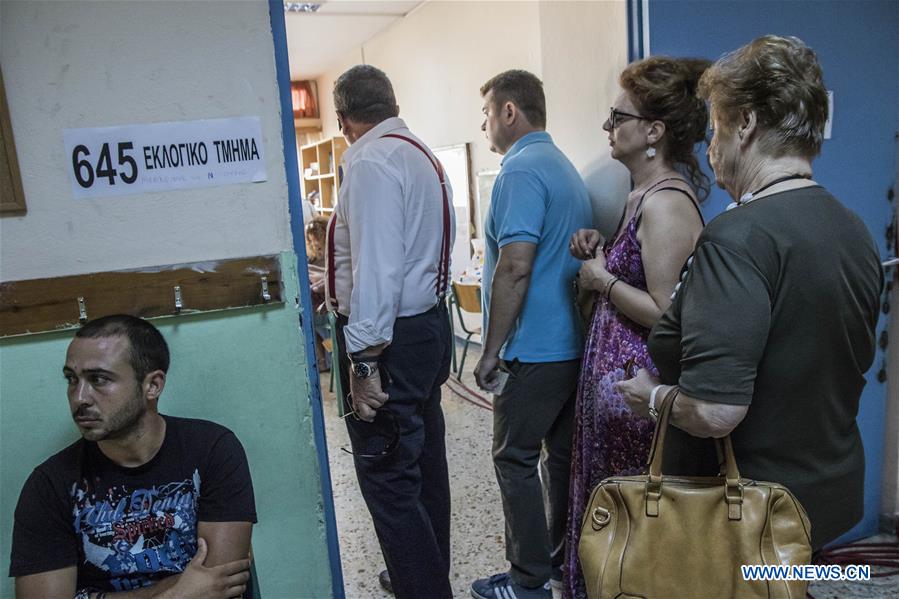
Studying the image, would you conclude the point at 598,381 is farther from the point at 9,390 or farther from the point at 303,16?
the point at 303,16

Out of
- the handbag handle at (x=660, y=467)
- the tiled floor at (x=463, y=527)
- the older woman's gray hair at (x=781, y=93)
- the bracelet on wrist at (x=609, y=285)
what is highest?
the older woman's gray hair at (x=781, y=93)

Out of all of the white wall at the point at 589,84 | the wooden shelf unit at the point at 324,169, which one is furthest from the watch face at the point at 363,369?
the wooden shelf unit at the point at 324,169

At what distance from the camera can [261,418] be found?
1527mm

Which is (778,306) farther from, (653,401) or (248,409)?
(248,409)

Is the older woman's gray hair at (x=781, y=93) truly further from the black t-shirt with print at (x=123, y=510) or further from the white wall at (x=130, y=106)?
Answer: the black t-shirt with print at (x=123, y=510)

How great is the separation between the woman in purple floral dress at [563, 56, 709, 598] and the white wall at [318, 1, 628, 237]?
33 centimetres

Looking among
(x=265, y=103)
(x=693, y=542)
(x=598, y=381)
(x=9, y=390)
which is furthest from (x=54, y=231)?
(x=693, y=542)

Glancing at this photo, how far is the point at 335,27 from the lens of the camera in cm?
601

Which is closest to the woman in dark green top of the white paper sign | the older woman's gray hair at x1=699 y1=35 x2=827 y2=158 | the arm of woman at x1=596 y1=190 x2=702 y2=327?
the older woman's gray hair at x1=699 y1=35 x2=827 y2=158

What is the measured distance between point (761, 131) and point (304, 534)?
1367 millimetres

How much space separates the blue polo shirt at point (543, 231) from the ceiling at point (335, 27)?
371cm

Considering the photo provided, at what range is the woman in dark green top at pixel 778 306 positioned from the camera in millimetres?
954

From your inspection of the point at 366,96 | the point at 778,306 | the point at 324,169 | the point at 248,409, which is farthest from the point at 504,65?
the point at 324,169

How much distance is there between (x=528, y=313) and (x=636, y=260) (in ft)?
1.46
